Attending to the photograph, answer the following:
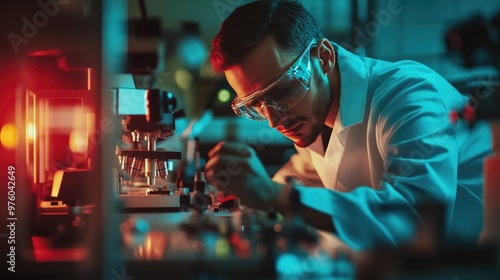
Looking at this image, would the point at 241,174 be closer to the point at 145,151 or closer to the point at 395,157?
the point at 395,157

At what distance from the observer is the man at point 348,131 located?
53.6 inches

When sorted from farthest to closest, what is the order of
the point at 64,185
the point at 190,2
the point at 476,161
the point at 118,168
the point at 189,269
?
the point at 190,2 < the point at 118,168 < the point at 476,161 < the point at 64,185 < the point at 189,269

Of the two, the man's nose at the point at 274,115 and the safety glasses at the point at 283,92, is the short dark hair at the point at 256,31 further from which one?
the man's nose at the point at 274,115

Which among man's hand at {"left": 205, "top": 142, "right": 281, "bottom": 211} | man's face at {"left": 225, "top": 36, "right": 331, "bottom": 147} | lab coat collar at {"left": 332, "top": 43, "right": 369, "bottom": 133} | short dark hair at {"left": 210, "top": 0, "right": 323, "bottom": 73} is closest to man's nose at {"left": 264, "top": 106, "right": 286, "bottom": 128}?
man's face at {"left": 225, "top": 36, "right": 331, "bottom": 147}

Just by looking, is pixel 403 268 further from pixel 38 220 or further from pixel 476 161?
pixel 38 220

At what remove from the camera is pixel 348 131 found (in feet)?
6.38

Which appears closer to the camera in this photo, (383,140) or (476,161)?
(383,140)

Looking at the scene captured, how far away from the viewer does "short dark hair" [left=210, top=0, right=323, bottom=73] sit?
1641 mm

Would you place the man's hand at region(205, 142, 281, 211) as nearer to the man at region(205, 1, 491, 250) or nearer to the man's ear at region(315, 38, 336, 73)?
the man at region(205, 1, 491, 250)

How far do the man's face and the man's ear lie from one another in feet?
0.07

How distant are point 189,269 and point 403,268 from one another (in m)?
0.52

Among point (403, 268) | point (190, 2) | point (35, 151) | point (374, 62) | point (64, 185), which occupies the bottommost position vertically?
point (403, 268)

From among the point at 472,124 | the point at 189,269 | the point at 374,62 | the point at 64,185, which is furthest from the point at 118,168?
the point at 472,124

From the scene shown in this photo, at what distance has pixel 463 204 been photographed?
6.23ft
